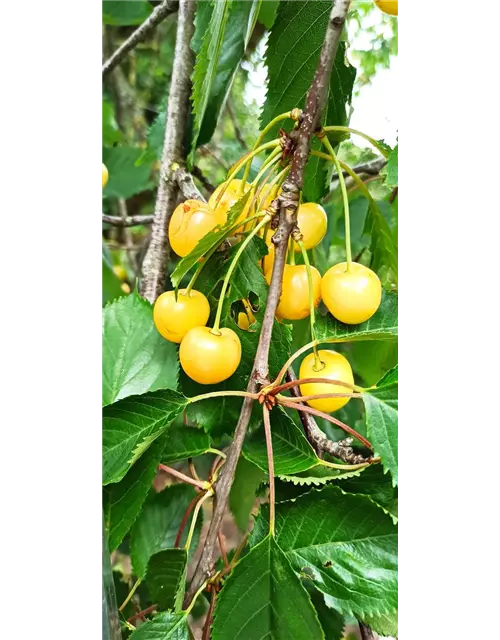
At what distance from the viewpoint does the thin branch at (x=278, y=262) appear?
414 millimetres

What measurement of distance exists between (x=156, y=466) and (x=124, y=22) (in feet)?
2.18

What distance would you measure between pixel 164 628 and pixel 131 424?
135mm

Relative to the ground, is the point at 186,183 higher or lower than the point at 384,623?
higher

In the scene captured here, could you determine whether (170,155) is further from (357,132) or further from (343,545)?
(343,545)

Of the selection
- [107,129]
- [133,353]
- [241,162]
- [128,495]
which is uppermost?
[107,129]

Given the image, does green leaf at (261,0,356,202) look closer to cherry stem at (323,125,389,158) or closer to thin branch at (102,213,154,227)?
cherry stem at (323,125,389,158)

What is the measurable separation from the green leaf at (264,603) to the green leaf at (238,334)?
10 cm

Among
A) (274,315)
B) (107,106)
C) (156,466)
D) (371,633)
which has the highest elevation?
(107,106)

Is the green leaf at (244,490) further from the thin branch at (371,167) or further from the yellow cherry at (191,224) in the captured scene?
the thin branch at (371,167)

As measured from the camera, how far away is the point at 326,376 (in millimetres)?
408

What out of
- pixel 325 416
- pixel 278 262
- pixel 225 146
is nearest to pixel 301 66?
pixel 278 262
